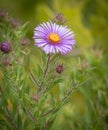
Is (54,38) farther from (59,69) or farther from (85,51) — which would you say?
(85,51)

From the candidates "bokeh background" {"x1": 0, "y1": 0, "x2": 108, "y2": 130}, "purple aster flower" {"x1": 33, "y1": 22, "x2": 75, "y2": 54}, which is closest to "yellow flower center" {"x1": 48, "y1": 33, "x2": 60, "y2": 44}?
"purple aster flower" {"x1": 33, "y1": 22, "x2": 75, "y2": 54}

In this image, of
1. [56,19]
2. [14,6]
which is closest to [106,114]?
[56,19]

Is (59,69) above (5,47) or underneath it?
underneath

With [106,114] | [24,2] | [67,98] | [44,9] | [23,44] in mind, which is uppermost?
[24,2]

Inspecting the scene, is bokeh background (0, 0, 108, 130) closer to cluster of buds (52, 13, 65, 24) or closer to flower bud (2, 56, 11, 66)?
cluster of buds (52, 13, 65, 24)

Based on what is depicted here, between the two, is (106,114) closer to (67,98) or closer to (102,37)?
(67,98)

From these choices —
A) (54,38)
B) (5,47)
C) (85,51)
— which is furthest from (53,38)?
(85,51)
